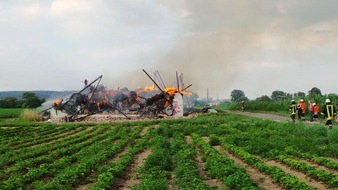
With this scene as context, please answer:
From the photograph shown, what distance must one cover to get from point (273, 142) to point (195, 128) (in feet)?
34.8

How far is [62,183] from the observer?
1349 centimetres

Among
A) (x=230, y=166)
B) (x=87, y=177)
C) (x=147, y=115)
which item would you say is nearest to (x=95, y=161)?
(x=87, y=177)

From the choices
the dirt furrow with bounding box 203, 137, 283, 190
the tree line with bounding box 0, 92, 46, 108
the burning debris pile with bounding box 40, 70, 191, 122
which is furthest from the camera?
the tree line with bounding box 0, 92, 46, 108

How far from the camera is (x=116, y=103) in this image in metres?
54.2

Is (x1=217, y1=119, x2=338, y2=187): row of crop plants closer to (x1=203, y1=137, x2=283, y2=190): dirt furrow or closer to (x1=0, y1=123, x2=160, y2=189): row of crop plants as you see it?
(x1=203, y1=137, x2=283, y2=190): dirt furrow

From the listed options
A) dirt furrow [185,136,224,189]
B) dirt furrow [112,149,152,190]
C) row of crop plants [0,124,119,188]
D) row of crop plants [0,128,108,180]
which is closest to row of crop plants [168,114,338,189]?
dirt furrow [185,136,224,189]

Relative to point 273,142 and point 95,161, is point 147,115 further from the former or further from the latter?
point 95,161

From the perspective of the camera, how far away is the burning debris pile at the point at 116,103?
52125 mm

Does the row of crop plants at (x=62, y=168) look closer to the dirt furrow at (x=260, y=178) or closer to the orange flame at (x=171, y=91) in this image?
the dirt furrow at (x=260, y=178)

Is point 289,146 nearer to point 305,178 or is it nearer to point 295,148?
point 295,148

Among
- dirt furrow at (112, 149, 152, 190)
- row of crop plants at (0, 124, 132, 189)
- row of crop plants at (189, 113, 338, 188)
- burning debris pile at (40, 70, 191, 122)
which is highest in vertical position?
burning debris pile at (40, 70, 191, 122)

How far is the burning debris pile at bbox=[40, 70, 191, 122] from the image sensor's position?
52.1 m

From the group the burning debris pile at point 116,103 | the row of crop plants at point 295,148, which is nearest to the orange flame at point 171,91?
the burning debris pile at point 116,103

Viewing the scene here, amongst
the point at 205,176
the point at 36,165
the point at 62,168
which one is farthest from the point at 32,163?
the point at 205,176
